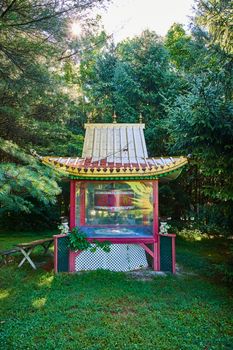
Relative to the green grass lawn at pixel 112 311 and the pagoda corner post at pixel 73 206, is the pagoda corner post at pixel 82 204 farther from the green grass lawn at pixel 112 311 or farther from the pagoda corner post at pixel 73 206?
the green grass lawn at pixel 112 311

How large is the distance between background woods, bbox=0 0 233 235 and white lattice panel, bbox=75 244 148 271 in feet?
5.49

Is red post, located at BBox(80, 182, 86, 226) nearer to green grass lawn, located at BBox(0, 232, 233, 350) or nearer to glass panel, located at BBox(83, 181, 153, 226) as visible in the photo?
glass panel, located at BBox(83, 181, 153, 226)

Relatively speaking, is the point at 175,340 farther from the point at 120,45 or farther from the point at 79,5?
the point at 120,45

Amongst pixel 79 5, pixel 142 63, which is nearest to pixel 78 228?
pixel 79 5

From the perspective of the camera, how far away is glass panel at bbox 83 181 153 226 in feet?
22.8

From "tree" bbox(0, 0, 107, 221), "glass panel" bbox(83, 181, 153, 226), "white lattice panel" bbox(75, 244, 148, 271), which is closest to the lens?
"tree" bbox(0, 0, 107, 221)

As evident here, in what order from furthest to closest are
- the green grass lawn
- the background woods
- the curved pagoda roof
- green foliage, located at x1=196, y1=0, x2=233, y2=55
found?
the curved pagoda roof < the background woods < green foliage, located at x1=196, y1=0, x2=233, y2=55 < the green grass lawn

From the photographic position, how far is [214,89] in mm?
5125

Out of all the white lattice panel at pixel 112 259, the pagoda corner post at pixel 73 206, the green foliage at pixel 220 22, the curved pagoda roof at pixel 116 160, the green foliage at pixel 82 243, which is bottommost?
the white lattice panel at pixel 112 259

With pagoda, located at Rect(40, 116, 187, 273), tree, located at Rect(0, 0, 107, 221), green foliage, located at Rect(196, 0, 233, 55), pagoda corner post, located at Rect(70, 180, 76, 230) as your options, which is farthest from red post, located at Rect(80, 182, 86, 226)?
green foliage, located at Rect(196, 0, 233, 55)

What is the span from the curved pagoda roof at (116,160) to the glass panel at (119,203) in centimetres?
37

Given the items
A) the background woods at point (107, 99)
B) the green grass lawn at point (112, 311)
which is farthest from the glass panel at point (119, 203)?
the green grass lawn at point (112, 311)

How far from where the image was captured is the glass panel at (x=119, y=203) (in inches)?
273

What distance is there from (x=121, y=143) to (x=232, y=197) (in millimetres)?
3652
